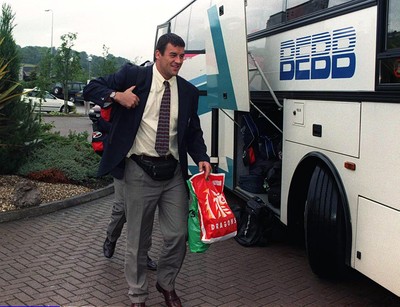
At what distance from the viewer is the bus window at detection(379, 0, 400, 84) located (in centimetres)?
354

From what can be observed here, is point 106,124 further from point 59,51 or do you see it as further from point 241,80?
point 59,51

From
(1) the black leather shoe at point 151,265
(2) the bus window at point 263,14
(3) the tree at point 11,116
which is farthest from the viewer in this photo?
(3) the tree at point 11,116

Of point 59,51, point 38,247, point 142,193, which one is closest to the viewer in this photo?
point 142,193

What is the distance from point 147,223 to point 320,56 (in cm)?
199

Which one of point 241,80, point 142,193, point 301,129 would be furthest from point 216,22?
point 142,193

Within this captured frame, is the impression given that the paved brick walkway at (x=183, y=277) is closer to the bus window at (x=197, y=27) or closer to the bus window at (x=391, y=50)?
the bus window at (x=391, y=50)

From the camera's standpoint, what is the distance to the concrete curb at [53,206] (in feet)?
22.4

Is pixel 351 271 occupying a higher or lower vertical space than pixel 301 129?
lower

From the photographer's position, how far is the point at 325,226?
425cm

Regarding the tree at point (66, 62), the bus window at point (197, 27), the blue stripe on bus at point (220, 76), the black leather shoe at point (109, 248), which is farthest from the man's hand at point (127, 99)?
the tree at point (66, 62)

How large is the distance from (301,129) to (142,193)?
5.57ft

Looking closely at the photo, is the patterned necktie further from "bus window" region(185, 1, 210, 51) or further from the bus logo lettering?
"bus window" region(185, 1, 210, 51)

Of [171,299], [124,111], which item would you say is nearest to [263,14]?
[124,111]

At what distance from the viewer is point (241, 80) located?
545cm
